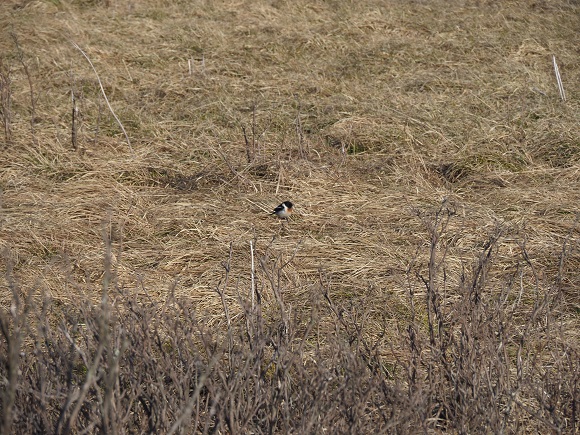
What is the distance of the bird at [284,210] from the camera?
4809 mm

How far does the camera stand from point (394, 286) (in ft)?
13.2

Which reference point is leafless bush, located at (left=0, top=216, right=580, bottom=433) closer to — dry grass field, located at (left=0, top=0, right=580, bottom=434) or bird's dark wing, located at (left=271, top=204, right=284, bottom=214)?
dry grass field, located at (left=0, top=0, right=580, bottom=434)

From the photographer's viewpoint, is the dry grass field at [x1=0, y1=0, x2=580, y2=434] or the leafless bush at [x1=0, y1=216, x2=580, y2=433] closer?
the leafless bush at [x1=0, y1=216, x2=580, y2=433]

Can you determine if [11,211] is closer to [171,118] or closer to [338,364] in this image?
[171,118]

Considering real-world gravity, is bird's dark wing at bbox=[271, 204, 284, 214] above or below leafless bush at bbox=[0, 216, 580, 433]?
below

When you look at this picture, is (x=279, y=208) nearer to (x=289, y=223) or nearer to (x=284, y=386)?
(x=289, y=223)

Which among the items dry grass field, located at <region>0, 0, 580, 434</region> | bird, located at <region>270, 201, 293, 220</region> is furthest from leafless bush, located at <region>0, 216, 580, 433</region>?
bird, located at <region>270, 201, 293, 220</region>

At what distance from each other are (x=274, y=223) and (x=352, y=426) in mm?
2778

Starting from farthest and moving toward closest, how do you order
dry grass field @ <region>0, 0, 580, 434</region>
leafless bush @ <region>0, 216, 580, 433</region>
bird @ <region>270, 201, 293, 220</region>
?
bird @ <region>270, 201, 293, 220</region>
dry grass field @ <region>0, 0, 580, 434</region>
leafless bush @ <region>0, 216, 580, 433</region>

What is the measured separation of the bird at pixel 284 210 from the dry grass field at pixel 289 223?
3.8 inches

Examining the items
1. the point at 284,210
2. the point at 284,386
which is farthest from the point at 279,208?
the point at 284,386

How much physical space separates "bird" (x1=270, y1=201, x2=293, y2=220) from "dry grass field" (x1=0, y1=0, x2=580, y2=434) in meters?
0.10

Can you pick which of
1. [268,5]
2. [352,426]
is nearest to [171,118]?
[268,5]

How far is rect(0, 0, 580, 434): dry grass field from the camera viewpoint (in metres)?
2.39
